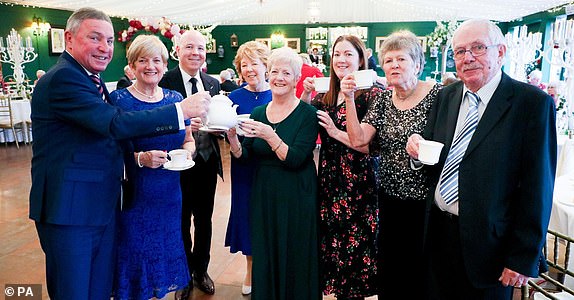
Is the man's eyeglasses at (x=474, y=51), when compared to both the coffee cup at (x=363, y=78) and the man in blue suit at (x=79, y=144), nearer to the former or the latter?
the coffee cup at (x=363, y=78)

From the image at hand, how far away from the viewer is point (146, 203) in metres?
2.14

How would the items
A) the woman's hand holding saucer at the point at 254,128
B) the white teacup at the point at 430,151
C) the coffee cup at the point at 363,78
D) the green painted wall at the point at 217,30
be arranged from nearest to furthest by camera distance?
1. the white teacup at the point at 430,151
2. the coffee cup at the point at 363,78
3. the woman's hand holding saucer at the point at 254,128
4. the green painted wall at the point at 217,30

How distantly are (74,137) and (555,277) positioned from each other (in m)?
3.25

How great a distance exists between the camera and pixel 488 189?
Result: 59.9 inches

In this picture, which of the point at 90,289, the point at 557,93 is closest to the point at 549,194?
the point at 90,289

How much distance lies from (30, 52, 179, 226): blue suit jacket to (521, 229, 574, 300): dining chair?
4.96 feet

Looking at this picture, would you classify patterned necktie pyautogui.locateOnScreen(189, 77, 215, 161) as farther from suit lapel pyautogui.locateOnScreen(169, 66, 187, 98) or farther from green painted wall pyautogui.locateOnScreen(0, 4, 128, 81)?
green painted wall pyautogui.locateOnScreen(0, 4, 128, 81)

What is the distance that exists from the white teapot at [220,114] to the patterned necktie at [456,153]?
36.7 inches

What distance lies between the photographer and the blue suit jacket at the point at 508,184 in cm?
146

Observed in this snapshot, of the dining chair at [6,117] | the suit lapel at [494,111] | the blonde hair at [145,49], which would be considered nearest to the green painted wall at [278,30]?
the dining chair at [6,117]

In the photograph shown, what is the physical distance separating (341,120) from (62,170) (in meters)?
1.31

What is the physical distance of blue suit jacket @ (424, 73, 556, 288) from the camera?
57.4 inches

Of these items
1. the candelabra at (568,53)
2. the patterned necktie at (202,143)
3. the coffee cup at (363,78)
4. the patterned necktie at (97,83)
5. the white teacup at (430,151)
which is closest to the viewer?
the white teacup at (430,151)

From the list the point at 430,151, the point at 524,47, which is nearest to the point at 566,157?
the point at 430,151
